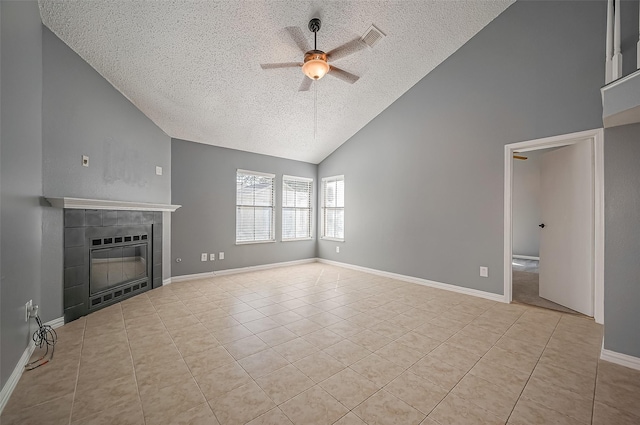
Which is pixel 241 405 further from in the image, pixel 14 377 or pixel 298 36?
pixel 298 36

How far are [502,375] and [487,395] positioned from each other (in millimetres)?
332

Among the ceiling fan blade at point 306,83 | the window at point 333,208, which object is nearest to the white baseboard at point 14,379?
the ceiling fan blade at point 306,83

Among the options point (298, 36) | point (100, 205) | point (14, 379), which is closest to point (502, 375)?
point (298, 36)

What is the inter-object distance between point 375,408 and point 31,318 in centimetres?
299

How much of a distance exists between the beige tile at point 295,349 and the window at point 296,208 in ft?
12.2

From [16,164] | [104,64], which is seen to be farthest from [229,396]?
[104,64]

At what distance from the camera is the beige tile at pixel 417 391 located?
1656 mm

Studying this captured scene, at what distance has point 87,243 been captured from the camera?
3.11 metres

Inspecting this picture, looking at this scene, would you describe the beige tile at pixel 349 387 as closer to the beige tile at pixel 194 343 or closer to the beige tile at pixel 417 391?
the beige tile at pixel 417 391

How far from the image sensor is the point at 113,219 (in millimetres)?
3463

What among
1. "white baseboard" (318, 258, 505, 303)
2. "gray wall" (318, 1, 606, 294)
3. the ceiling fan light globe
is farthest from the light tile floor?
the ceiling fan light globe

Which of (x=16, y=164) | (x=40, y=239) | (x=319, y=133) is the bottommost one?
(x=40, y=239)

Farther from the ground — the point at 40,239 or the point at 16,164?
the point at 16,164

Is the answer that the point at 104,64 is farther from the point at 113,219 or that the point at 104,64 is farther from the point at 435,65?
the point at 435,65
